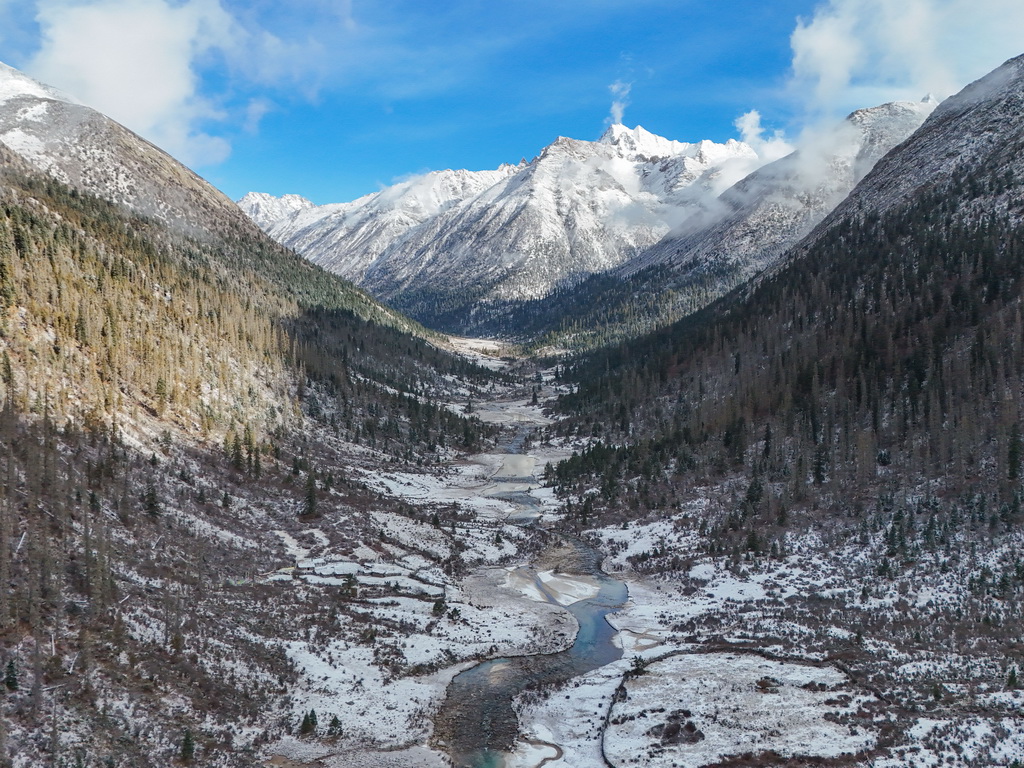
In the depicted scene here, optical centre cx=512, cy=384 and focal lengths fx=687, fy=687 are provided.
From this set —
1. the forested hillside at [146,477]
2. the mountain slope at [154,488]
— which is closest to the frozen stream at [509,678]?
the mountain slope at [154,488]

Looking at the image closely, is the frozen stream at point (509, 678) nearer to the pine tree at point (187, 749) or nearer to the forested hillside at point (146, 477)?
the forested hillside at point (146, 477)

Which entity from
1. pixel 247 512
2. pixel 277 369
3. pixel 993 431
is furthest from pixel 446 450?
pixel 993 431

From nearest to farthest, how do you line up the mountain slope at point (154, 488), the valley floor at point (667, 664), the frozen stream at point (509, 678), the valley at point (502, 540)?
the mountain slope at point (154, 488)
the valley floor at point (667, 664)
the valley at point (502, 540)
the frozen stream at point (509, 678)

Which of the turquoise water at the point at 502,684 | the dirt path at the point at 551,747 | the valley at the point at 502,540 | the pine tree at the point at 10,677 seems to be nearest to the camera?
the pine tree at the point at 10,677

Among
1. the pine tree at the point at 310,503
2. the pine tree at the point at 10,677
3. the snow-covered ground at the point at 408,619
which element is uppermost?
the pine tree at the point at 310,503

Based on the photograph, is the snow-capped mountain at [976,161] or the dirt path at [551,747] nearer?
the dirt path at [551,747]

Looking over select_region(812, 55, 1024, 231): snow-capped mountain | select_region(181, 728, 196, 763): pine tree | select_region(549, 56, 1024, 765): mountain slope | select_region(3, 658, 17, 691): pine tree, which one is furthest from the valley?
select_region(812, 55, 1024, 231): snow-capped mountain

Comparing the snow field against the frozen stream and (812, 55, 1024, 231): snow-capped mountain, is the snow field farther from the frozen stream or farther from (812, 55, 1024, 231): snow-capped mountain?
(812, 55, 1024, 231): snow-capped mountain

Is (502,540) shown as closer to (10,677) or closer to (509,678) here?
(509,678)

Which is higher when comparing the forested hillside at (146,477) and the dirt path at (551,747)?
the forested hillside at (146,477)

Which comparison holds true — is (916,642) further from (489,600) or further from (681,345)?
(681,345)
